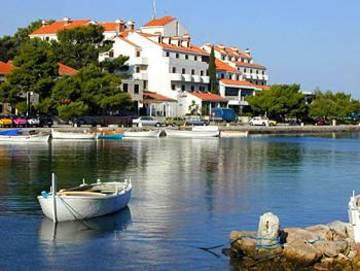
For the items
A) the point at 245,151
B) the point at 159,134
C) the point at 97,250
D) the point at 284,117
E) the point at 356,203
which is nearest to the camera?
the point at 356,203

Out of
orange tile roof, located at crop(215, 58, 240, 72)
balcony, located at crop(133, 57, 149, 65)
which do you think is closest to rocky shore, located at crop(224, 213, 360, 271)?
balcony, located at crop(133, 57, 149, 65)

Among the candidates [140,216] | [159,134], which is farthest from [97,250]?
[159,134]

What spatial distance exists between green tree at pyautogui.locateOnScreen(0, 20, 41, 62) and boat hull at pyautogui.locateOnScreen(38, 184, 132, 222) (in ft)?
304

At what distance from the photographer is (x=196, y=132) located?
307 ft

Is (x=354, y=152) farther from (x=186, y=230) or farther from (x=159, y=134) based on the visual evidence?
(x=186, y=230)

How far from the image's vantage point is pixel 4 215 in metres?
29.1

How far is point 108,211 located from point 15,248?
5.99m

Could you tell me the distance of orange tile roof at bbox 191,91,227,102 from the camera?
375ft

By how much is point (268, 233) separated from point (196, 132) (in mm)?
72194

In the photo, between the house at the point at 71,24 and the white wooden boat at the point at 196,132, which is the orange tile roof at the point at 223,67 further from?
the white wooden boat at the point at 196,132

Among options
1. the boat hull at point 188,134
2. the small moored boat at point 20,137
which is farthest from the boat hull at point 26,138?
the boat hull at point 188,134

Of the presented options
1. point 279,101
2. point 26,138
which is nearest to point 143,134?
point 26,138

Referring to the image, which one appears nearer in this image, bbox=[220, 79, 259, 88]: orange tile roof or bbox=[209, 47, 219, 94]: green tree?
bbox=[209, 47, 219, 94]: green tree

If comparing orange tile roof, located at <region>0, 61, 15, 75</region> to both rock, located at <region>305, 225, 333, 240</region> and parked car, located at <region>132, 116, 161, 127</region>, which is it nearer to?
parked car, located at <region>132, 116, 161, 127</region>
